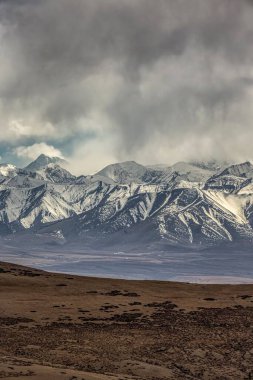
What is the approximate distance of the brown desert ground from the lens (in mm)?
47562

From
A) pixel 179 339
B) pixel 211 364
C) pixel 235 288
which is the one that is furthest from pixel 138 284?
pixel 211 364

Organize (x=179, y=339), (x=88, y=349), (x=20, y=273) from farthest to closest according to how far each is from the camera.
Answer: (x=20, y=273) → (x=179, y=339) → (x=88, y=349)

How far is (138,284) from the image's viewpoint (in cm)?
9675

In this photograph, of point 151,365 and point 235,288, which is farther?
point 235,288

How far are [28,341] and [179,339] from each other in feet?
50.7

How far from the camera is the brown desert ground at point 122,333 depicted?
4756cm

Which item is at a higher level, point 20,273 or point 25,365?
point 20,273

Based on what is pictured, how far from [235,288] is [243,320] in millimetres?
29736

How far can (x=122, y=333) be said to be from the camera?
59.4 m

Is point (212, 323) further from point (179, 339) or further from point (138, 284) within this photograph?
point (138, 284)

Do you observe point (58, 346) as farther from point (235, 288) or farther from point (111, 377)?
point (235, 288)

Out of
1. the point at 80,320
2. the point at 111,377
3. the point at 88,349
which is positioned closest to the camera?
the point at 111,377

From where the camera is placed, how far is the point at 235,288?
9525 centimetres

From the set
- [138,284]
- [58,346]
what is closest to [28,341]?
[58,346]
